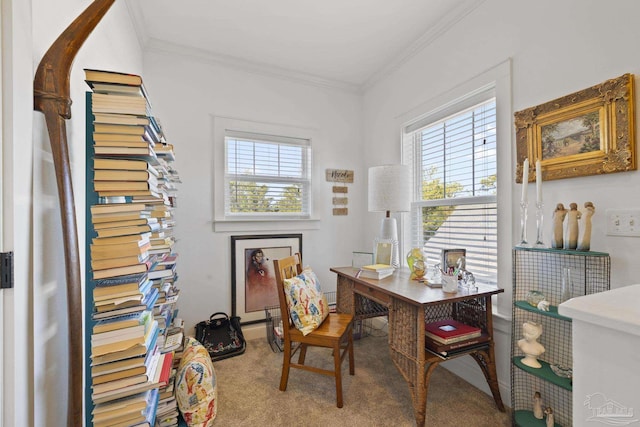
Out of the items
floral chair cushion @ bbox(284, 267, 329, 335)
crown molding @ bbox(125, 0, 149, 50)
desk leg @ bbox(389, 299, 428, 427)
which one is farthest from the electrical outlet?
crown molding @ bbox(125, 0, 149, 50)

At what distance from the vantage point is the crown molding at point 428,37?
6.64 feet

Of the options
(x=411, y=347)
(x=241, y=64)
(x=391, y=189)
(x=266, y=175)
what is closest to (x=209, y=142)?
(x=266, y=175)

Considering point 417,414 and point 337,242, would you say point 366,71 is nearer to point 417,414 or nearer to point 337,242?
point 337,242

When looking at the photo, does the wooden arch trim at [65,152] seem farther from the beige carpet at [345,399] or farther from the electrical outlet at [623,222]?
the electrical outlet at [623,222]

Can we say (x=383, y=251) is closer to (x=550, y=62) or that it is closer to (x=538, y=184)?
(x=538, y=184)

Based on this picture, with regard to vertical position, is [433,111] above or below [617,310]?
above

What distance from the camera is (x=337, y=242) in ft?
10.6

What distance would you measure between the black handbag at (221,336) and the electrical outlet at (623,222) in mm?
2540

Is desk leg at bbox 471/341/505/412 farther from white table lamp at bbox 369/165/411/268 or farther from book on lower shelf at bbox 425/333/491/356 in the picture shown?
white table lamp at bbox 369/165/411/268

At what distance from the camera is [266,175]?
9.66ft

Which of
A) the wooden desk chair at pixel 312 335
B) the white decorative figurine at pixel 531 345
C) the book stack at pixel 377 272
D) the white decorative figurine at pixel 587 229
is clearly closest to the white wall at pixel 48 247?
the wooden desk chair at pixel 312 335

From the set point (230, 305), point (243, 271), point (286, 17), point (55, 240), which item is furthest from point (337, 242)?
point (55, 240)

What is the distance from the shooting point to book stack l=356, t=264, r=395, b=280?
212 centimetres

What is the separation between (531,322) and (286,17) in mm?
2554
